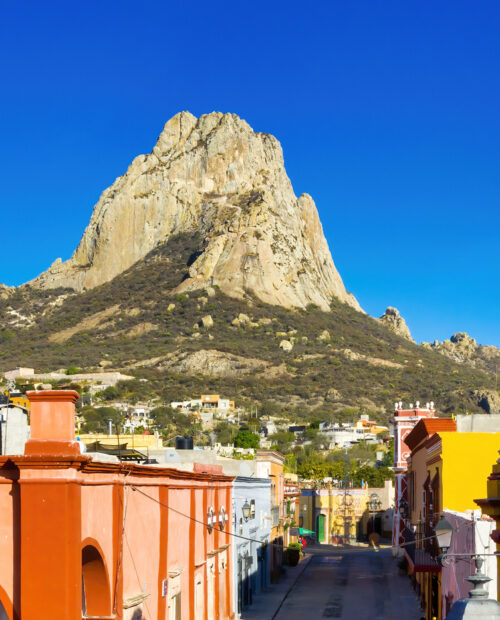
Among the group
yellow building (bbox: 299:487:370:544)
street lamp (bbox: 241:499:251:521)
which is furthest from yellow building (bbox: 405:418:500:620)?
yellow building (bbox: 299:487:370:544)

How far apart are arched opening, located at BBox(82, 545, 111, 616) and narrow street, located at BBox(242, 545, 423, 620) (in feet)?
65.3

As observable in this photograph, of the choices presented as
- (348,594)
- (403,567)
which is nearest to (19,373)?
(403,567)

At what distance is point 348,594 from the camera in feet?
144

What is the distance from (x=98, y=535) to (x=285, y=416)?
13150 centimetres

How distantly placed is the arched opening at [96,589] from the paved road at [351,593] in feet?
67.6

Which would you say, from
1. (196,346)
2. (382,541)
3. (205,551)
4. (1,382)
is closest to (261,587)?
(205,551)

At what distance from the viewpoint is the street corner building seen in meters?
14.1

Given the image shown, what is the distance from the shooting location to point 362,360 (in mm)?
168625

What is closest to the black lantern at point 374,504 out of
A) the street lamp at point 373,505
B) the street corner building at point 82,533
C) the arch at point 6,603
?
the street lamp at point 373,505

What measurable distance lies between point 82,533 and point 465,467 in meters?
17.6

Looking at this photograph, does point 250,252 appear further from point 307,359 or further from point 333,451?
point 333,451

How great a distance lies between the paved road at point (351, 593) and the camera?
3774 centimetres

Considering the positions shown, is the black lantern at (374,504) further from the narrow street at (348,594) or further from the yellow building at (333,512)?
the narrow street at (348,594)

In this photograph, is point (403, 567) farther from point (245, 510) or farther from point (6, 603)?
point (6, 603)
